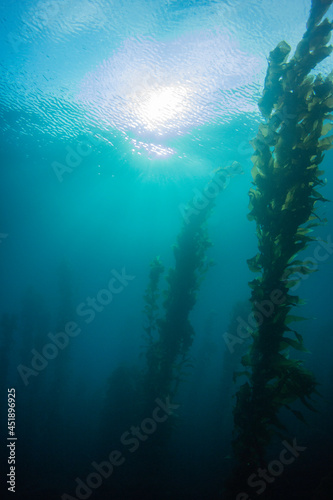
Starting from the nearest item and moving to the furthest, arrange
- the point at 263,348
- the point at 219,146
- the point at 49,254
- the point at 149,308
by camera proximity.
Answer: the point at 263,348 → the point at 149,308 → the point at 219,146 → the point at 49,254

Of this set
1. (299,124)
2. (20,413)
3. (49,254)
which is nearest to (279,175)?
(299,124)

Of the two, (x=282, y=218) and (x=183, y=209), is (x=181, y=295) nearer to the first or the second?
(x=183, y=209)

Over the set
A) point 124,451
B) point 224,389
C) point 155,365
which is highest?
point 155,365

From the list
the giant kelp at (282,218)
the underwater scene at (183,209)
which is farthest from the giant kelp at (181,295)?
the giant kelp at (282,218)

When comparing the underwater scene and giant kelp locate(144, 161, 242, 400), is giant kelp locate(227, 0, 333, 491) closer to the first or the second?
the underwater scene

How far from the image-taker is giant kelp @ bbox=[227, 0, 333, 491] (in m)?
3.68

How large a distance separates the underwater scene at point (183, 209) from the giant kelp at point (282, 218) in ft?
0.07

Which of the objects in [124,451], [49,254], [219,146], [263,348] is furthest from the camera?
[49,254]

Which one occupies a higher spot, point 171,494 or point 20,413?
point 20,413

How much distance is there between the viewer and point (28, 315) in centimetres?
1673

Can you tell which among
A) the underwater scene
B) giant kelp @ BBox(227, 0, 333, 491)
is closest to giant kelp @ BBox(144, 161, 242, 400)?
the underwater scene

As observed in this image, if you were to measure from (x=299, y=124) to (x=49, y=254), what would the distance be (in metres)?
117

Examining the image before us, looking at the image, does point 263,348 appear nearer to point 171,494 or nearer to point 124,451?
point 171,494

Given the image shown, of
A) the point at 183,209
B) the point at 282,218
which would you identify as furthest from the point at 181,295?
the point at 282,218
